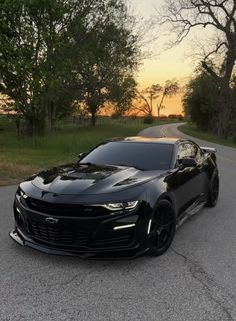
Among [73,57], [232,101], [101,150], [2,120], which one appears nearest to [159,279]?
[101,150]

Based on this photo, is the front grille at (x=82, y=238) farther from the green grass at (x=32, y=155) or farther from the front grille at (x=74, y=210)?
the green grass at (x=32, y=155)

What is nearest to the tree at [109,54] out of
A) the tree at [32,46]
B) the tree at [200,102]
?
the tree at [32,46]

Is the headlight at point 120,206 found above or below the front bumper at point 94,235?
above

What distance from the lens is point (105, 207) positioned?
450 centimetres

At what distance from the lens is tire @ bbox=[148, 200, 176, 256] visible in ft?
16.1

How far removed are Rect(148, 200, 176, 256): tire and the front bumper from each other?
226 mm

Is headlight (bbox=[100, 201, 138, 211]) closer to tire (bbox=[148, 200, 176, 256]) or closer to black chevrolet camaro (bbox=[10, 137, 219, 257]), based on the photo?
black chevrolet camaro (bbox=[10, 137, 219, 257])

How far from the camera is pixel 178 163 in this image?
619 cm

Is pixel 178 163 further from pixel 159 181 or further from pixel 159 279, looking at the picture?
pixel 159 279

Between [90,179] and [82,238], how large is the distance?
2.76 feet

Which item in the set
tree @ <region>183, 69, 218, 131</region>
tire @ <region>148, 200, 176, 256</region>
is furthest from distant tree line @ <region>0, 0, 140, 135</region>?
tree @ <region>183, 69, 218, 131</region>

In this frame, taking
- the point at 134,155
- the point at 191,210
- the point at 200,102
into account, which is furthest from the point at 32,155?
the point at 200,102

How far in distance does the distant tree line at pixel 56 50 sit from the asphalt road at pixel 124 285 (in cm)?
1392

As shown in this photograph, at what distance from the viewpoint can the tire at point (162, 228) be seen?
4.91m
